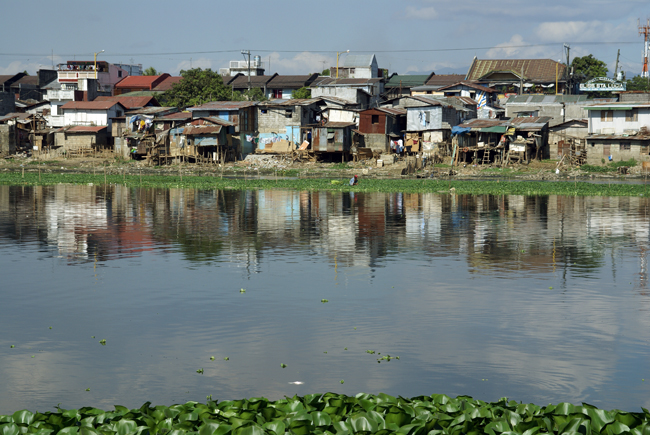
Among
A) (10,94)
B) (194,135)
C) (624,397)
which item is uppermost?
(10,94)

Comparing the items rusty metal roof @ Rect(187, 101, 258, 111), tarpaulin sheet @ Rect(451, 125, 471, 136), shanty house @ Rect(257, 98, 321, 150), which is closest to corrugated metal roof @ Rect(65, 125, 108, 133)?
rusty metal roof @ Rect(187, 101, 258, 111)

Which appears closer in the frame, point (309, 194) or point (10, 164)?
point (309, 194)

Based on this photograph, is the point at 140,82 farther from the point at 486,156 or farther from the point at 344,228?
the point at 344,228

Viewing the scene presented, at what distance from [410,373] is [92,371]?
5.17m

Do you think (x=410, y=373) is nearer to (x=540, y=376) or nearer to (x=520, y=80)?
(x=540, y=376)

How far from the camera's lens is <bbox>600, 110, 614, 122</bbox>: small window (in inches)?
2640

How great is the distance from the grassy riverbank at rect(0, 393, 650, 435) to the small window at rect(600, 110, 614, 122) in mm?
65454

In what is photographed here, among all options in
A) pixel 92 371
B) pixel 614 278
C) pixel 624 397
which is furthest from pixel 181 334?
pixel 614 278

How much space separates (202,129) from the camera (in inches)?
2918

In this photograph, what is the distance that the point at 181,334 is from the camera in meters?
12.8

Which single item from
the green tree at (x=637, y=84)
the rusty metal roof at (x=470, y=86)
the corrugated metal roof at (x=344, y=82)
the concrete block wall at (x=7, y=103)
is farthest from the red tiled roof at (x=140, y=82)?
the green tree at (x=637, y=84)

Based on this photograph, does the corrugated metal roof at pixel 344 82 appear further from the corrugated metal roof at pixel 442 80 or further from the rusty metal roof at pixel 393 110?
the corrugated metal roof at pixel 442 80

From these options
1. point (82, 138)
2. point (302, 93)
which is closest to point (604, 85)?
point (302, 93)

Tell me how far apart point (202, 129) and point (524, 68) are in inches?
1990
